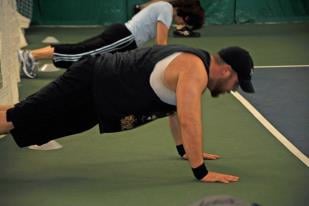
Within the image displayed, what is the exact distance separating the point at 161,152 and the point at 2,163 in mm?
1021

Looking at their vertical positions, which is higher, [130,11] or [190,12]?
[190,12]

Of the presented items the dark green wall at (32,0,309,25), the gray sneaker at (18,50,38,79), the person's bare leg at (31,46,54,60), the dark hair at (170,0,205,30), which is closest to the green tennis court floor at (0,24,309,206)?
the dark hair at (170,0,205,30)

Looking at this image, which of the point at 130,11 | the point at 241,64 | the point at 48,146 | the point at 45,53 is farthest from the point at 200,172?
the point at 130,11

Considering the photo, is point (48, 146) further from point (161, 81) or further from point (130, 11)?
point (130, 11)

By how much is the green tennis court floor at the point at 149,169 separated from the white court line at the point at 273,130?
0.04m

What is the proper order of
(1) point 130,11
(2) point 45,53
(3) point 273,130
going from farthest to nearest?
(1) point 130,11 < (2) point 45,53 < (3) point 273,130

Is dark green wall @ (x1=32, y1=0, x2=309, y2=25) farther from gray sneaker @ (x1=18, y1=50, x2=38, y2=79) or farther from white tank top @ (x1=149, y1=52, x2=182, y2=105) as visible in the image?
white tank top @ (x1=149, y1=52, x2=182, y2=105)

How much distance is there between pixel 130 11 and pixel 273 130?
7.01m

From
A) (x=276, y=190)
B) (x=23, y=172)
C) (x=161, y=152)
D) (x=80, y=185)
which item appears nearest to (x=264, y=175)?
(x=276, y=190)

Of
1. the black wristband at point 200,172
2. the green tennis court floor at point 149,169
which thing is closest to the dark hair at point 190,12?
the green tennis court floor at point 149,169

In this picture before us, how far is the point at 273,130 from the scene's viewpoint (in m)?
4.69

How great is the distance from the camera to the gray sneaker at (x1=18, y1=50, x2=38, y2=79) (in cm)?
670

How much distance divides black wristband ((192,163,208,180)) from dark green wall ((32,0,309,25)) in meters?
8.06

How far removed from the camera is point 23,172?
12.7 feet
